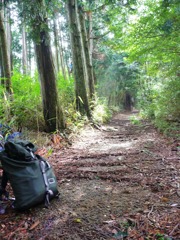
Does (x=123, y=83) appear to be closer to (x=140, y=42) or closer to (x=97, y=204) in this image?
(x=140, y=42)

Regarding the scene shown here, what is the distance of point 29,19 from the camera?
3.64 meters

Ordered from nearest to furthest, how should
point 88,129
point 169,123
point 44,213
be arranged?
point 44,213, point 169,123, point 88,129

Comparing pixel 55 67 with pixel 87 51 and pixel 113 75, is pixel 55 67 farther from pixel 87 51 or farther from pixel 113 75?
pixel 113 75

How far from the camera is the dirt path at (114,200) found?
161cm

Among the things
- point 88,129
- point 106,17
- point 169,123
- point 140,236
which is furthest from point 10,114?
point 106,17

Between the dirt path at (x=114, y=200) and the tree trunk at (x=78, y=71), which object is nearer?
the dirt path at (x=114, y=200)

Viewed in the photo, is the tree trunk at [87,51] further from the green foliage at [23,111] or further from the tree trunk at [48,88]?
the tree trunk at [48,88]

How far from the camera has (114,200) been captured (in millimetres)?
2100

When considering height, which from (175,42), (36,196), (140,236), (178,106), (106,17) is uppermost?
(106,17)

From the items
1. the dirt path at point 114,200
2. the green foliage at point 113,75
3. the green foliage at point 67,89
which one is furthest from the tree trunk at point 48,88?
the green foliage at point 113,75

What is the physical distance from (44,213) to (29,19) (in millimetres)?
3244

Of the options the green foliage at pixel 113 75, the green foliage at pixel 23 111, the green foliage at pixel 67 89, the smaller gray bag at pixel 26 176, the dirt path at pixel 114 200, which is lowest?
the dirt path at pixel 114 200

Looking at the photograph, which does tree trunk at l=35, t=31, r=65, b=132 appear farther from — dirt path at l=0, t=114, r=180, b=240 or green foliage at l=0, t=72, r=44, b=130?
dirt path at l=0, t=114, r=180, b=240

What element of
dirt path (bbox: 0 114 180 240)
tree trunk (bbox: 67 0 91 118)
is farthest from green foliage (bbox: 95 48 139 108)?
dirt path (bbox: 0 114 180 240)
